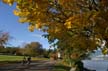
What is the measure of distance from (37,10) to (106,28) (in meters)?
2.60

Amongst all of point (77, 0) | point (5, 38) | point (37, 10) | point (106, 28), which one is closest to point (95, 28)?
point (106, 28)

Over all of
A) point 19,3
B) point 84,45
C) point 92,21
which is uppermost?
point 19,3

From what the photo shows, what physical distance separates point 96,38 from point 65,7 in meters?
2.39

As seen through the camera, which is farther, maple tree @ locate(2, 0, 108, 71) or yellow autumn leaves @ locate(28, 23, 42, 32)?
yellow autumn leaves @ locate(28, 23, 42, 32)

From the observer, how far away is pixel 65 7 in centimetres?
1137

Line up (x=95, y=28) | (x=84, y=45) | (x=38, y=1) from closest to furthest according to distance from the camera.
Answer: (x=38, y=1), (x=95, y=28), (x=84, y=45)

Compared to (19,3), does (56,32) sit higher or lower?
lower

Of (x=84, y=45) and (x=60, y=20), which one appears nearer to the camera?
(x=60, y=20)

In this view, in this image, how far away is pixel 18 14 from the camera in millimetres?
12320

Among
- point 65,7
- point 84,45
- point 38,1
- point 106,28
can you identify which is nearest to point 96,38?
point 84,45

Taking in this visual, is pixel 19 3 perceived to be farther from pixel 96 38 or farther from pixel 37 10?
pixel 96 38

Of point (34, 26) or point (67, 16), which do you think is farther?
point (34, 26)

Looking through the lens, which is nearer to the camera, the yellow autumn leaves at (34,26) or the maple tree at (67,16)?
the maple tree at (67,16)

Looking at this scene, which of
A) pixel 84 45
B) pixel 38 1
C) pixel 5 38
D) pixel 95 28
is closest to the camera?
pixel 38 1
